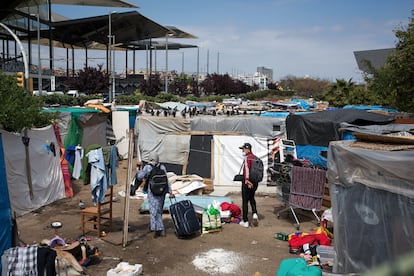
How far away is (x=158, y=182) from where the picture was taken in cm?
840

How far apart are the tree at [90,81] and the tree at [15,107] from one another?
2992cm

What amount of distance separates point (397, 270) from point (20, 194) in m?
10.3

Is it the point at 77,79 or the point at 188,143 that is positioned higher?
the point at 77,79

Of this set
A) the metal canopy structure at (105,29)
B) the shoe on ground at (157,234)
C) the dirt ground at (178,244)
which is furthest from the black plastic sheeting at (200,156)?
the metal canopy structure at (105,29)

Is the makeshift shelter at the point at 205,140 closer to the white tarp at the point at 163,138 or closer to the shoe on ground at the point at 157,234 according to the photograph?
the white tarp at the point at 163,138

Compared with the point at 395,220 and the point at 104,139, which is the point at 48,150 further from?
the point at 395,220

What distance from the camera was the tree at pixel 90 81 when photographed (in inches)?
1586

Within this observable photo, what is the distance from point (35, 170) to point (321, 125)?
8820mm

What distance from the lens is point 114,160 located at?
9.51m

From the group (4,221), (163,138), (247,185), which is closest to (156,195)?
(247,185)

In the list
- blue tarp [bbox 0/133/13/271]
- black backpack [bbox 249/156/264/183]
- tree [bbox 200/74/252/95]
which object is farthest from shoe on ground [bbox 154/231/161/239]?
tree [bbox 200/74/252/95]

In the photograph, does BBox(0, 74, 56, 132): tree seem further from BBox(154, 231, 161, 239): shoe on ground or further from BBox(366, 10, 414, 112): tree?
BBox(366, 10, 414, 112): tree

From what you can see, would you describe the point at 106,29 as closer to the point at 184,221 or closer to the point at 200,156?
the point at 200,156

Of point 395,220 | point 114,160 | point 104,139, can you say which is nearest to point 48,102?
point 104,139
